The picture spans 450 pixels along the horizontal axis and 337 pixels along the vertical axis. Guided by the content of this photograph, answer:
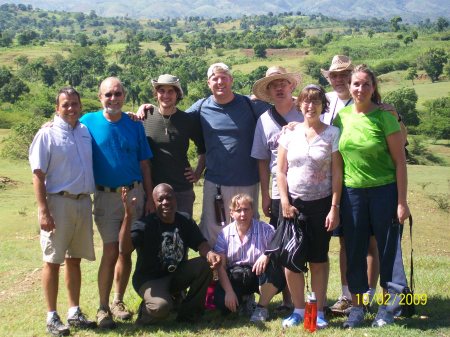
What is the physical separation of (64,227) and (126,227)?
59 cm

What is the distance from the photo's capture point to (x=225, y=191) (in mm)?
6727

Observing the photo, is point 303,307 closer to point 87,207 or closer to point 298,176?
point 298,176

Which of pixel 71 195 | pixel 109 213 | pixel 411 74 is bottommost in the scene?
pixel 109 213

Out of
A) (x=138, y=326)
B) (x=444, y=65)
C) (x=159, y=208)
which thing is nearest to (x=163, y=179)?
(x=159, y=208)

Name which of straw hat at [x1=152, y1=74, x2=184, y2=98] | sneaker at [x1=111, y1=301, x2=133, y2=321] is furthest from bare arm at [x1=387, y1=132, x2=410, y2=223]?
sneaker at [x1=111, y1=301, x2=133, y2=321]

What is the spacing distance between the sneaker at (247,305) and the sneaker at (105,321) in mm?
1323

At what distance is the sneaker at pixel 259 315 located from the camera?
20.2 ft

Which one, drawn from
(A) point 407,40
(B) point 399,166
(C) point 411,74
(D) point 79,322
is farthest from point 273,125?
(A) point 407,40

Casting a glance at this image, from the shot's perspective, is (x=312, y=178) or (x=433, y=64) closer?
(x=312, y=178)

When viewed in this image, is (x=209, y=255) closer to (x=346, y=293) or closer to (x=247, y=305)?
(x=247, y=305)

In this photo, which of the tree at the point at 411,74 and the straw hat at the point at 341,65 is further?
the tree at the point at 411,74

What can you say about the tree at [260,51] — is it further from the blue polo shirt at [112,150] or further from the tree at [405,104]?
the blue polo shirt at [112,150]
